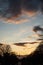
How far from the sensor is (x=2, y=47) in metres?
25.7

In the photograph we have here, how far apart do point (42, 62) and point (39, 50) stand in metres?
2.00

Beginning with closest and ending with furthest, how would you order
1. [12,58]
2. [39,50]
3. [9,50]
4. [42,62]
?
1. [42,62]
2. [39,50]
3. [9,50]
4. [12,58]

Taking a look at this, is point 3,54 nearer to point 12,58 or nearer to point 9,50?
point 9,50

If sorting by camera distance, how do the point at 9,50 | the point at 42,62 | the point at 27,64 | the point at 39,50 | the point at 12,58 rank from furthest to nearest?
the point at 12,58 < the point at 9,50 < the point at 39,50 < the point at 42,62 < the point at 27,64

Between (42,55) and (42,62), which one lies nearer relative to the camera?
(42,62)

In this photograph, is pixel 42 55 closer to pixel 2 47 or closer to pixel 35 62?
pixel 35 62

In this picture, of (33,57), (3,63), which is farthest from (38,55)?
(3,63)

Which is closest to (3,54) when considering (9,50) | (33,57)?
(9,50)

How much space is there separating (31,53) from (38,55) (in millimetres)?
906

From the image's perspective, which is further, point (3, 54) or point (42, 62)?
point (3, 54)

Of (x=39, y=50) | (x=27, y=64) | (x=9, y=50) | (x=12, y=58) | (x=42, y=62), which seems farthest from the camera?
(x=12, y=58)

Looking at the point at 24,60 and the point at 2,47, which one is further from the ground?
the point at 2,47

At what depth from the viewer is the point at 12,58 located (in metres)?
25.2

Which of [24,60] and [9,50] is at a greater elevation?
[9,50]
